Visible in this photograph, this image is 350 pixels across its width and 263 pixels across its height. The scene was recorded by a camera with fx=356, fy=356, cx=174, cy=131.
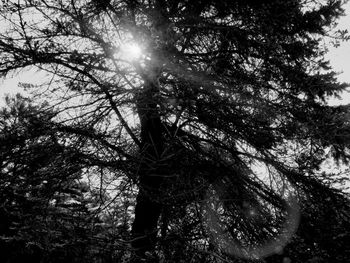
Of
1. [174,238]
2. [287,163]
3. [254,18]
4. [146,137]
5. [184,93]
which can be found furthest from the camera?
[146,137]

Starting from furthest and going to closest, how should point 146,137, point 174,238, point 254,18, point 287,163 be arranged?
point 146,137, point 287,163, point 254,18, point 174,238

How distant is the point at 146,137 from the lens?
6.43 meters

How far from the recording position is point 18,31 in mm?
4387

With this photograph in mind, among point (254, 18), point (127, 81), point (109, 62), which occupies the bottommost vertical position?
point (127, 81)

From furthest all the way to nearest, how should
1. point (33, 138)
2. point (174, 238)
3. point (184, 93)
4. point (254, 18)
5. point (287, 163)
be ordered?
point (287, 163), point (254, 18), point (33, 138), point (184, 93), point (174, 238)

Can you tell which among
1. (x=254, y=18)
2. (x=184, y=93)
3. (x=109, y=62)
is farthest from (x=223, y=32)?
(x=109, y=62)

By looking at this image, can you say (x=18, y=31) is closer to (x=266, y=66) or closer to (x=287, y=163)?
(x=266, y=66)

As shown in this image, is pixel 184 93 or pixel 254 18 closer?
pixel 184 93

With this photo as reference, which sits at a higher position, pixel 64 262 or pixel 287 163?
pixel 287 163

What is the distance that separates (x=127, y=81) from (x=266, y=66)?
2.26 meters

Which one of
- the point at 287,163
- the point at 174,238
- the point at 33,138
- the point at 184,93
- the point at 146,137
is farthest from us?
the point at 146,137

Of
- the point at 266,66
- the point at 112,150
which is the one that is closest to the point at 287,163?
the point at 266,66

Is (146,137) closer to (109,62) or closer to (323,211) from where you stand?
(109,62)

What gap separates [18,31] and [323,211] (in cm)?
476
